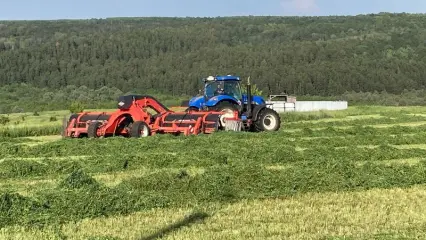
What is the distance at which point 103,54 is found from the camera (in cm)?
13562

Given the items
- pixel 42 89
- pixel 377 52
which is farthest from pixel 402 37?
pixel 42 89

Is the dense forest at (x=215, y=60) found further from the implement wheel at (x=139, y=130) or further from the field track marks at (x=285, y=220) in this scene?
the field track marks at (x=285, y=220)

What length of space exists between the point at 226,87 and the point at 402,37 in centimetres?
11380

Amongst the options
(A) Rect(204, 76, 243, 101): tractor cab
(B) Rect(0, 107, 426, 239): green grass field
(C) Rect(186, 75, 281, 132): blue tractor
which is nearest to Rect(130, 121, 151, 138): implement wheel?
(C) Rect(186, 75, 281, 132): blue tractor

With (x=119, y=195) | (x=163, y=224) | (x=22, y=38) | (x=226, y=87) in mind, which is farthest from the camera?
(x=22, y=38)

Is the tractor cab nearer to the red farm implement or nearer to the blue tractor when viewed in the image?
the blue tractor

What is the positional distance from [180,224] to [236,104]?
1592 centimetres

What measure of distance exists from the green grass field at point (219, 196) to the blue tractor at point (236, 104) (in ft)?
20.1

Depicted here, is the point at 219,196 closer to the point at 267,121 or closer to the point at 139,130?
the point at 139,130

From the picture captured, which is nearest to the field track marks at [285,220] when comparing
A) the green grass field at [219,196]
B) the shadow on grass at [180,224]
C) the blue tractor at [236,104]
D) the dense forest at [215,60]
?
the green grass field at [219,196]

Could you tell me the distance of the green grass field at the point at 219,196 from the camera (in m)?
Answer: 8.78

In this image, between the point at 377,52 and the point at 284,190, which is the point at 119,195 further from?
the point at 377,52

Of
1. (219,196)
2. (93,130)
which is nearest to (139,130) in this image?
(93,130)

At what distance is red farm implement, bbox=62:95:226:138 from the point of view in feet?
73.9
